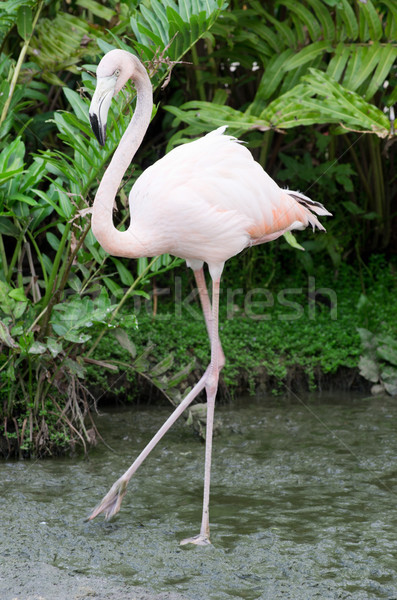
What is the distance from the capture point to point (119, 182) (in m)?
2.77

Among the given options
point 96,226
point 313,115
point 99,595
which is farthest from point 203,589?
point 313,115

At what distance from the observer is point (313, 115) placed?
4.19m

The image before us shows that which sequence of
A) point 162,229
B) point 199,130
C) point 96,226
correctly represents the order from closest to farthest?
point 96,226 < point 162,229 < point 199,130

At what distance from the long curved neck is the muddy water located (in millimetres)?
1081

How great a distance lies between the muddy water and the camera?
2.48 meters

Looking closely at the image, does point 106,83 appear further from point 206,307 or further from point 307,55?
point 307,55

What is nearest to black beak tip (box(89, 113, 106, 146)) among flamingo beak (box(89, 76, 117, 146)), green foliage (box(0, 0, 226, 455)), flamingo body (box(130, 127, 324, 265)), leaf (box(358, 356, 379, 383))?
flamingo beak (box(89, 76, 117, 146))

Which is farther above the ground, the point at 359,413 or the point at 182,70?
the point at 182,70

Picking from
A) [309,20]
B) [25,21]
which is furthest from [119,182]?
[309,20]

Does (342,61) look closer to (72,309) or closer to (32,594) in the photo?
(72,309)

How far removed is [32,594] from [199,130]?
294 centimetres

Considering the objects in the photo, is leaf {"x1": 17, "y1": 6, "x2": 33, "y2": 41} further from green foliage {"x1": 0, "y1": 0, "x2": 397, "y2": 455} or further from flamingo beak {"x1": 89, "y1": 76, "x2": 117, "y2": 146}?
flamingo beak {"x1": 89, "y1": 76, "x2": 117, "y2": 146}

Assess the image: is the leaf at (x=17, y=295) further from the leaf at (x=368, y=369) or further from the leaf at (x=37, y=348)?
the leaf at (x=368, y=369)

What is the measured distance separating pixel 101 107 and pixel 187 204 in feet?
1.71
